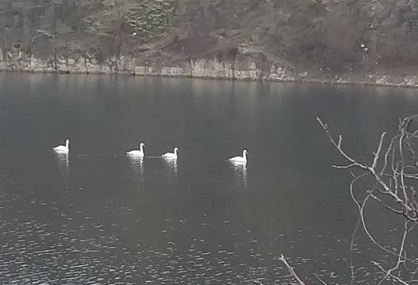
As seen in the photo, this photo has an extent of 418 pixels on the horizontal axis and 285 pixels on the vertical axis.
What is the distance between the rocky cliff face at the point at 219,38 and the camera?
91438mm

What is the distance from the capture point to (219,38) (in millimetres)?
97562

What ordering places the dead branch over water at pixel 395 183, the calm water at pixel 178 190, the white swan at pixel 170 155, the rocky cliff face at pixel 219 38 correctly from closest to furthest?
the dead branch over water at pixel 395 183, the calm water at pixel 178 190, the white swan at pixel 170 155, the rocky cliff face at pixel 219 38

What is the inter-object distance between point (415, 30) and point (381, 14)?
4634 mm

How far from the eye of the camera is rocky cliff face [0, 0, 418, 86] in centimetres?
9144

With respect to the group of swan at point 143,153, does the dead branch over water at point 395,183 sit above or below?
above

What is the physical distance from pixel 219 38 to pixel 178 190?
206ft

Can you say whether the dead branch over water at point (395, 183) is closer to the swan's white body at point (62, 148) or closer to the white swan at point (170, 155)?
the white swan at point (170, 155)

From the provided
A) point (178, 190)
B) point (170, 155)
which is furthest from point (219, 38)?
point (178, 190)

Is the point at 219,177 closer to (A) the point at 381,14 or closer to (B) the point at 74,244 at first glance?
(B) the point at 74,244

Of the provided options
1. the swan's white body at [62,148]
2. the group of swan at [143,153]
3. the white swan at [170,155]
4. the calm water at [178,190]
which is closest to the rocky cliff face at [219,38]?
the calm water at [178,190]

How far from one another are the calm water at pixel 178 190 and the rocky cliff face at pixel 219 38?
73.6 feet

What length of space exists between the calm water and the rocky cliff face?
73.6ft

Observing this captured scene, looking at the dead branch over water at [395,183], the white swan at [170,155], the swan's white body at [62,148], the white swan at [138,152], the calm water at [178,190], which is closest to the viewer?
the dead branch over water at [395,183]

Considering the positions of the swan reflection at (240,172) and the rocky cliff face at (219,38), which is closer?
the swan reflection at (240,172)
